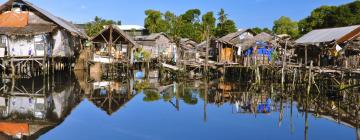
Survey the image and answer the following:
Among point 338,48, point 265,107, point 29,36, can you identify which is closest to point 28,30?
point 29,36

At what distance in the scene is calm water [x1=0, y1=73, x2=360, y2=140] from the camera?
45.6ft

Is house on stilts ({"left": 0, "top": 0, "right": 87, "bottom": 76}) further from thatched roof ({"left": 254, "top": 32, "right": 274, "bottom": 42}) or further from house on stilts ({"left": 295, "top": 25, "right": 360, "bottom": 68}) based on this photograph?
house on stilts ({"left": 295, "top": 25, "right": 360, "bottom": 68})

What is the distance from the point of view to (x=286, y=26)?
236ft

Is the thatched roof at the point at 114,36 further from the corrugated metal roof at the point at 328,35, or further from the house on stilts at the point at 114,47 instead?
the corrugated metal roof at the point at 328,35

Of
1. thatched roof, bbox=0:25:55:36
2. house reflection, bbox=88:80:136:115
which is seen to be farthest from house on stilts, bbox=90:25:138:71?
house reflection, bbox=88:80:136:115

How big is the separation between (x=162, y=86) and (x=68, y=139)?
15.6 metres

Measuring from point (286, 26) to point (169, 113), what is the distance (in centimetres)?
5773

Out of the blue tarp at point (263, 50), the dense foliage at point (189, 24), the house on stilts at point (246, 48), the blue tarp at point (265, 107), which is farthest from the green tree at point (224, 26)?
the blue tarp at point (265, 107)

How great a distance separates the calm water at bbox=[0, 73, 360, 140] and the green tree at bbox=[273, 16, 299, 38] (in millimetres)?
46428

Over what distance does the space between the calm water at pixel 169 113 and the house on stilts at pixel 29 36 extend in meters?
4.62

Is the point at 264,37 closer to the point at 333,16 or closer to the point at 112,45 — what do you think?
the point at 112,45

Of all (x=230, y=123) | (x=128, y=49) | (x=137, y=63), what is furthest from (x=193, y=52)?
(x=230, y=123)

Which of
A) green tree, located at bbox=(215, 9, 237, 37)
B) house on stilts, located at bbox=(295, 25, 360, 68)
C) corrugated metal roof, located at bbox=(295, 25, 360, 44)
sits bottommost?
house on stilts, located at bbox=(295, 25, 360, 68)

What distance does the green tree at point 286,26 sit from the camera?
70.6m
